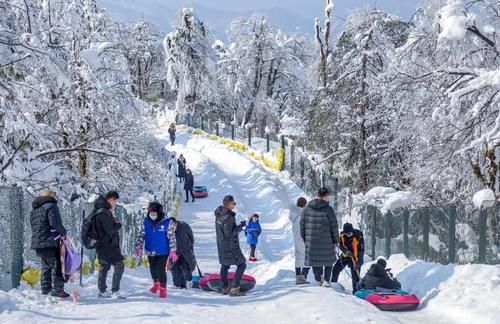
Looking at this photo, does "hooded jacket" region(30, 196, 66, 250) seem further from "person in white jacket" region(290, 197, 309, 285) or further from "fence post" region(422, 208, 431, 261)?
"fence post" region(422, 208, 431, 261)

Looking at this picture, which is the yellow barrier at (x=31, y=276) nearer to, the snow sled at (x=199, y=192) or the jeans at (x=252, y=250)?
the jeans at (x=252, y=250)

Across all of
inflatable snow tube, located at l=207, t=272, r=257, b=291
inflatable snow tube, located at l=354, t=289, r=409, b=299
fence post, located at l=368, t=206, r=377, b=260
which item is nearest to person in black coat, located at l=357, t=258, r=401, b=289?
inflatable snow tube, located at l=354, t=289, r=409, b=299

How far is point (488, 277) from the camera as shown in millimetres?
11227

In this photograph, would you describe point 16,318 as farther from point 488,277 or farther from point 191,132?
point 191,132

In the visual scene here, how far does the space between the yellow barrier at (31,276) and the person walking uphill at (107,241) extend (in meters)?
1.05

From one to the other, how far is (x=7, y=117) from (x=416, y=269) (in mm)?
8011

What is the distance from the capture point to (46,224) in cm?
969

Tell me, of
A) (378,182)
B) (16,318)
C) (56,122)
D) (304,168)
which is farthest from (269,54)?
(16,318)

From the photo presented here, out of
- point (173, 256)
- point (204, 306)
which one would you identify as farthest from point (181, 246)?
point (204, 306)

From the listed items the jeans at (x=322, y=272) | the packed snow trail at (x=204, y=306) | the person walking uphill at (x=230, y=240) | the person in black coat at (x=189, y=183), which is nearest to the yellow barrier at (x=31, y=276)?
the packed snow trail at (x=204, y=306)

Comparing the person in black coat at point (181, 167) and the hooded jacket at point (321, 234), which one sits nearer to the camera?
the hooded jacket at point (321, 234)

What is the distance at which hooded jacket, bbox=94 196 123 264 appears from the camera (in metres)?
10.2

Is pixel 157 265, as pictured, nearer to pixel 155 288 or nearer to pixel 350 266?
pixel 155 288

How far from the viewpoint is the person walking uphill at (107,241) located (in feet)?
33.4
